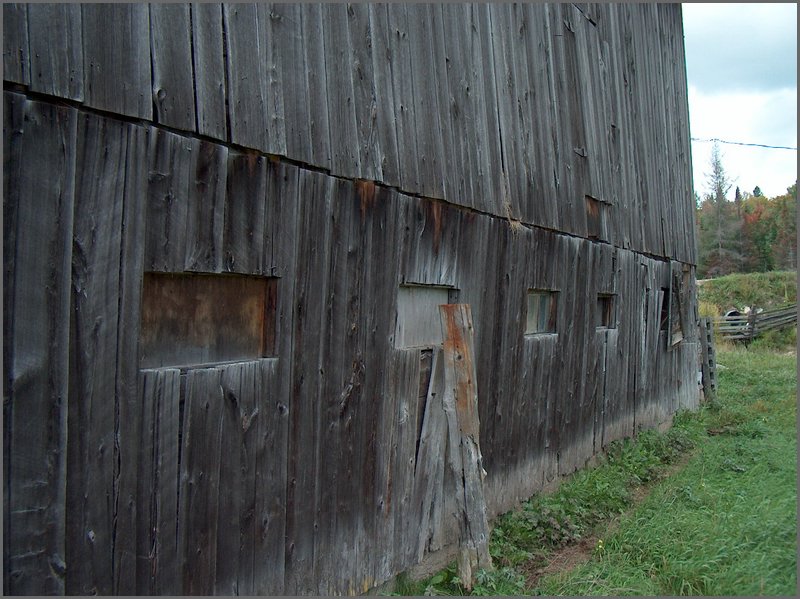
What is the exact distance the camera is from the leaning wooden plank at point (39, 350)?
2.47 meters

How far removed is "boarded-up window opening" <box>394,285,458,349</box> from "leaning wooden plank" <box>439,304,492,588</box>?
0.27 meters

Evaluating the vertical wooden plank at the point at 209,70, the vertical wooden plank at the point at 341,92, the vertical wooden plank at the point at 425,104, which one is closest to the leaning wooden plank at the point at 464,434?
the vertical wooden plank at the point at 425,104

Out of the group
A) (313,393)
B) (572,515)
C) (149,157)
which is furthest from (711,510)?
(149,157)

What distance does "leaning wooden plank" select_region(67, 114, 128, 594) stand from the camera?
105 inches

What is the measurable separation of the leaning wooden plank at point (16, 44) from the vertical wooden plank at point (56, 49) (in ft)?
0.07

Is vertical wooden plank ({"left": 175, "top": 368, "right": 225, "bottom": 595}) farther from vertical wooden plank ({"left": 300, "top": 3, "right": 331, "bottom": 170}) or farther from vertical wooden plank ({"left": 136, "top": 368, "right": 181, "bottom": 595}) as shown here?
vertical wooden plank ({"left": 300, "top": 3, "right": 331, "bottom": 170})

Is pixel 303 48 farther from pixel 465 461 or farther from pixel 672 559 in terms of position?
pixel 672 559

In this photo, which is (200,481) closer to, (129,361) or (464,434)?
(129,361)

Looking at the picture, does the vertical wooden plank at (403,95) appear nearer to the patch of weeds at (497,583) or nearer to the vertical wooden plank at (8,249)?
the vertical wooden plank at (8,249)

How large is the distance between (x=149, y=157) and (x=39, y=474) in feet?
4.57

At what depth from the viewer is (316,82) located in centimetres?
395

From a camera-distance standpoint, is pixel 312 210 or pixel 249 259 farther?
pixel 312 210

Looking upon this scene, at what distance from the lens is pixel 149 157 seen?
2.96m

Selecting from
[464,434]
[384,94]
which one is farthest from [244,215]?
[464,434]
